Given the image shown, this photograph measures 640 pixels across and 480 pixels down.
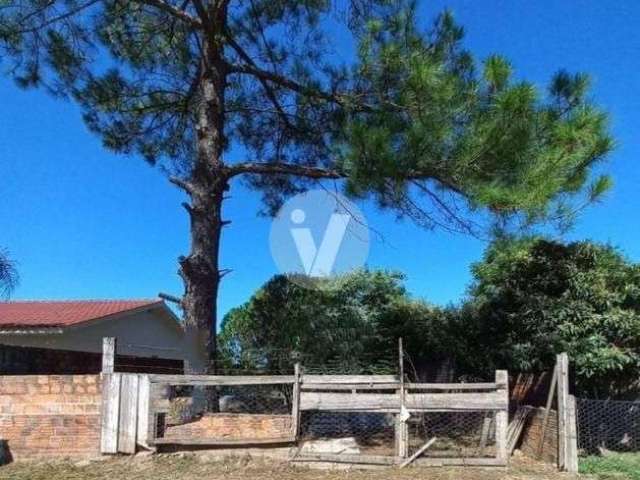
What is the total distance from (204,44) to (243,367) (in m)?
5.90

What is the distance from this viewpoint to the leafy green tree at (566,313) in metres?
10.1

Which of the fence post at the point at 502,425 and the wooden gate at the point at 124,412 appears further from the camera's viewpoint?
the wooden gate at the point at 124,412

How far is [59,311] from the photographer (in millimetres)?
16734

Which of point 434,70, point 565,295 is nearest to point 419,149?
point 434,70

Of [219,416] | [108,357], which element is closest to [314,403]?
[219,416]

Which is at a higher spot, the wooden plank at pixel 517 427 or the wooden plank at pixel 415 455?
the wooden plank at pixel 517 427

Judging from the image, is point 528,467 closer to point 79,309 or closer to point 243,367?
point 243,367

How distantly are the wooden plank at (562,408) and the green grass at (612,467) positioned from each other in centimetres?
32

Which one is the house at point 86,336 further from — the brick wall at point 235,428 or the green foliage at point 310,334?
the green foliage at point 310,334

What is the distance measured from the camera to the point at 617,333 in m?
10.1

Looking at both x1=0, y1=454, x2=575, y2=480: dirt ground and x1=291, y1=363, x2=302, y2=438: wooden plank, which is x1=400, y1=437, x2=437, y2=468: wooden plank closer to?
x1=0, y1=454, x2=575, y2=480: dirt ground

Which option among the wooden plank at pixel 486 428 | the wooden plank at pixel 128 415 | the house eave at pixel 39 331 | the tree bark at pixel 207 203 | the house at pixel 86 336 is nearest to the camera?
the wooden plank at pixel 128 415

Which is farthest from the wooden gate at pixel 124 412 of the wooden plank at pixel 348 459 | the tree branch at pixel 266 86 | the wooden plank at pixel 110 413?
the tree branch at pixel 266 86

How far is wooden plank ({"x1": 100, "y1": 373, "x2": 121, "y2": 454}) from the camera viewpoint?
27.5 ft
